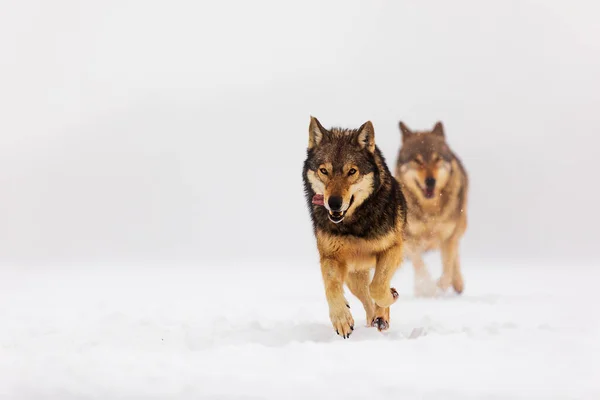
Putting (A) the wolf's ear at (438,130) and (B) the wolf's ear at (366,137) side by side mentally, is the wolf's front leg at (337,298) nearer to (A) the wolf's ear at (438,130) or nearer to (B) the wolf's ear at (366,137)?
(B) the wolf's ear at (366,137)

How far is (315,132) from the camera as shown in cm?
647

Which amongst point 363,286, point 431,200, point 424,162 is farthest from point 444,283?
point 363,286

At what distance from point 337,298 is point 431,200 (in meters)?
5.09

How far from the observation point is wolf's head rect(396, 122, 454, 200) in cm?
1071

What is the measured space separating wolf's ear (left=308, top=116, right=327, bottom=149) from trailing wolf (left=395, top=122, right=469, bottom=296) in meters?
4.49

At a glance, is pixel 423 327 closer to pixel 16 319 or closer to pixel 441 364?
pixel 441 364

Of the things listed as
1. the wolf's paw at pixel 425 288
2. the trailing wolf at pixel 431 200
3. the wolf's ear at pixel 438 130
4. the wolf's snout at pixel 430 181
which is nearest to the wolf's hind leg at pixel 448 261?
the trailing wolf at pixel 431 200

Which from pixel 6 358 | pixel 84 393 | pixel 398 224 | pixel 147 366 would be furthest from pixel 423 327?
pixel 6 358

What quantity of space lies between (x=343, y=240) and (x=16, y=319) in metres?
4.50

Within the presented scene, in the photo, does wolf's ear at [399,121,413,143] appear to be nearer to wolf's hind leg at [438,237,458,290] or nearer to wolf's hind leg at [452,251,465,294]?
wolf's hind leg at [438,237,458,290]

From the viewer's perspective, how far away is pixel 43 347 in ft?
22.0

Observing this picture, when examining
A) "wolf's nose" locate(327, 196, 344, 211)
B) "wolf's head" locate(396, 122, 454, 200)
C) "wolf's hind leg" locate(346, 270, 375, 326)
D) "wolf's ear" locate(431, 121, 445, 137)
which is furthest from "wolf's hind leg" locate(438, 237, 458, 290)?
"wolf's nose" locate(327, 196, 344, 211)

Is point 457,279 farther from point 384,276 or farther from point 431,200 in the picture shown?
point 384,276

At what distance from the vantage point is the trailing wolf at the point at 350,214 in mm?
6203
